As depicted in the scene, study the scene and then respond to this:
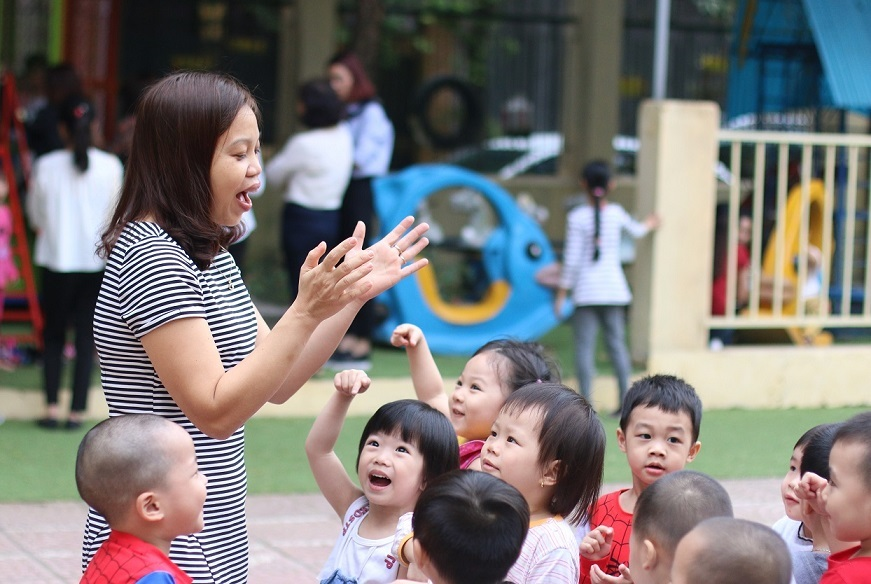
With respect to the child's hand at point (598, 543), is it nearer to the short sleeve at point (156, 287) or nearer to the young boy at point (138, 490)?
the young boy at point (138, 490)

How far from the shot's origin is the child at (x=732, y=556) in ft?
7.52

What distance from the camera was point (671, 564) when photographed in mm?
2668

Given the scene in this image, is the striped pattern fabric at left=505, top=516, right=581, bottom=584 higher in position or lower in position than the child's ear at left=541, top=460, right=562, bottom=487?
lower

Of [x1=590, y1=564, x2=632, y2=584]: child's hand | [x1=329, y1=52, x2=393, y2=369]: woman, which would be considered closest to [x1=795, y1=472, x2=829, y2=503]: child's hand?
[x1=590, y1=564, x2=632, y2=584]: child's hand

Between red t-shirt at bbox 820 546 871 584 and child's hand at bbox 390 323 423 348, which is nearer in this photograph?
red t-shirt at bbox 820 546 871 584

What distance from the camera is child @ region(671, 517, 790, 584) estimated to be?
2293mm

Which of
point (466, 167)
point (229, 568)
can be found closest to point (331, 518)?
point (229, 568)

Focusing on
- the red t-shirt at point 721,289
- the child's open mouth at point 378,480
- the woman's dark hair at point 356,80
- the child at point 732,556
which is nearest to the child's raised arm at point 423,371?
the child's open mouth at point 378,480

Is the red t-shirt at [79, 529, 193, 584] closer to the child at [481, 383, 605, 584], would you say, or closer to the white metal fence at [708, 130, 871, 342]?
the child at [481, 383, 605, 584]

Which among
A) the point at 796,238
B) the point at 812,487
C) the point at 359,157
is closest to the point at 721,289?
the point at 796,238

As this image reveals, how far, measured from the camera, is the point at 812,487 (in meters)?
3.07

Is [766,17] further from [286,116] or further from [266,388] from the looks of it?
[266,388]

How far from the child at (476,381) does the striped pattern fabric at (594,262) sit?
391 centimetres

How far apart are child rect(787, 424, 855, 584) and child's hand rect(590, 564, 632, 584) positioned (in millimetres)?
441
